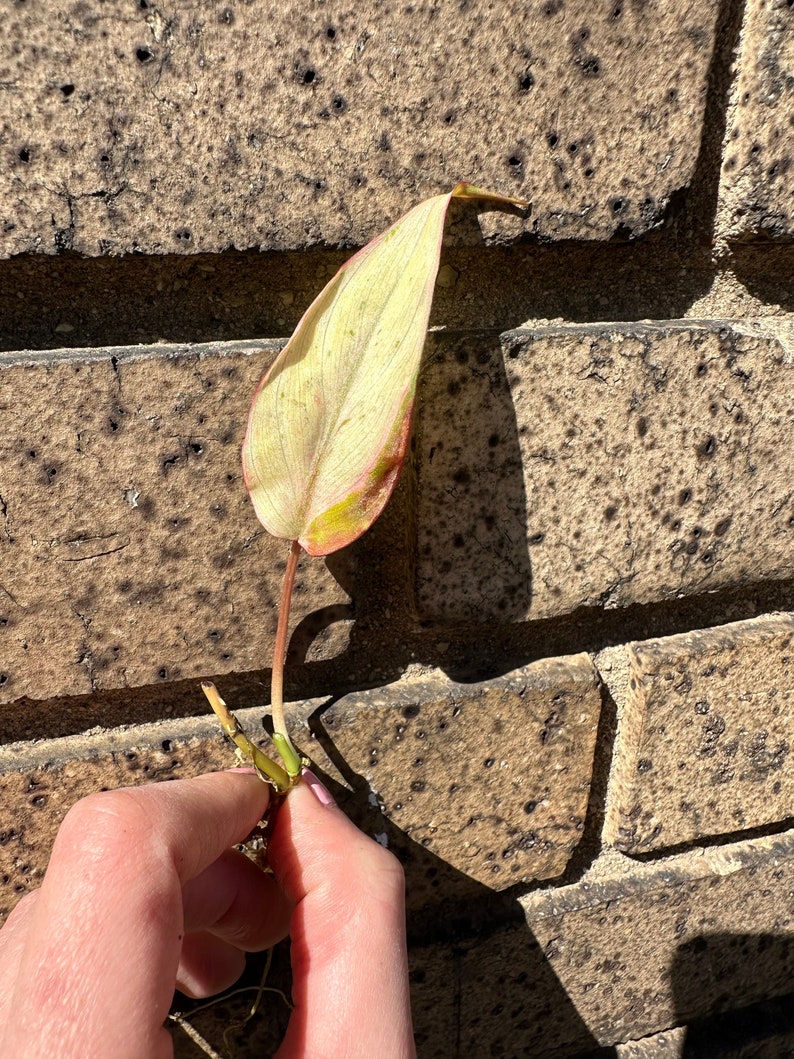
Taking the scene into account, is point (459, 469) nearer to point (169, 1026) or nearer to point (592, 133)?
point (592, 133)

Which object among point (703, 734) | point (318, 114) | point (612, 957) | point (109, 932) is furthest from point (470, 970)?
point (318, 114)

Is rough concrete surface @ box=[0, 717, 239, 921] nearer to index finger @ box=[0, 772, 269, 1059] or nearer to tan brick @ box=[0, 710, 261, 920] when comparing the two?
tan brick @ box=[0, 710, 261, 920]

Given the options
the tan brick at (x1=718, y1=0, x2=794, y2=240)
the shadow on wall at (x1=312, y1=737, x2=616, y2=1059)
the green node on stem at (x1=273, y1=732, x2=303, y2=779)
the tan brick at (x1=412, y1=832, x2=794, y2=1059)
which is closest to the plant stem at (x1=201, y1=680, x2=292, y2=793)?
the green node on stem at (x1=273, y1=732, x2=303, y2=779)

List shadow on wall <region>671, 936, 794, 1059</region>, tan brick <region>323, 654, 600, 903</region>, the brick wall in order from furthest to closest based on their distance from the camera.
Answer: shadow on wall <region>671, 936, 794, 1059</region> < tan brick <region>323, 654, 600, 903</region> < the brick wall

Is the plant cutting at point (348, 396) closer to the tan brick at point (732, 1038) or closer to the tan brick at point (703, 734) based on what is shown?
the tan brick at point (703, 734)

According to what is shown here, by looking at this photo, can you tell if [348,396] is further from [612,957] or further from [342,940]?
[612,957]
